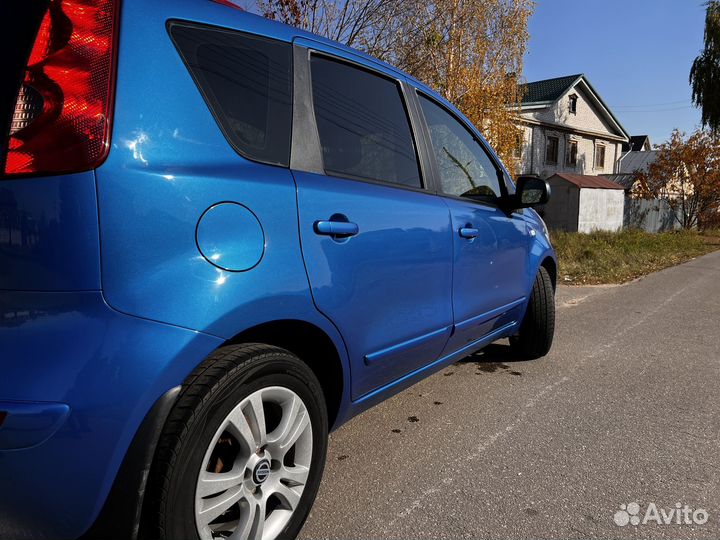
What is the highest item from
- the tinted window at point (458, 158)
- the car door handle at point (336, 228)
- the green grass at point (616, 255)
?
the tinted window at point (458, 158)

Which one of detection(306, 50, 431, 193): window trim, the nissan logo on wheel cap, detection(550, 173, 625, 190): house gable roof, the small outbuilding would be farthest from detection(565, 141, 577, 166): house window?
the nissan logo on wheel cap

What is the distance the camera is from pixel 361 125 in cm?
242

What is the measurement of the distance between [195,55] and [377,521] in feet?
5.95

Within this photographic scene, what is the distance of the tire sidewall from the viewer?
1.48 m

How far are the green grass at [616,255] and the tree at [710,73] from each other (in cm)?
995

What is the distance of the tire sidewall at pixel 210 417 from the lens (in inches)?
58.2

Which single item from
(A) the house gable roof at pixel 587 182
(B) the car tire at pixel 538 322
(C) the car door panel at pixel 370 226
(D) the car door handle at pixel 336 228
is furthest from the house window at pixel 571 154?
(D) the car door handle at pixel 336 228

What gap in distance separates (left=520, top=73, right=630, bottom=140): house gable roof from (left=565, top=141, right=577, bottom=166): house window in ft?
8.72

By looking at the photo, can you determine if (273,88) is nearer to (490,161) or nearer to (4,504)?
(4,504)

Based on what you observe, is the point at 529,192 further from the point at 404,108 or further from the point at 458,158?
the point at 404,108

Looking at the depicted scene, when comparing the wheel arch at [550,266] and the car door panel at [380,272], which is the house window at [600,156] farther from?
the car door panel at [380,272]

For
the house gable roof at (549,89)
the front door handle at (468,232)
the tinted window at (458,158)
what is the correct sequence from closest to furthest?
1. the front door handle at (468,232)
2. the tinted window at (458,158)
3. the house gable roof at (549,89)

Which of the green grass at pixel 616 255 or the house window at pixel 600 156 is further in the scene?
the house window at pixel 600 156

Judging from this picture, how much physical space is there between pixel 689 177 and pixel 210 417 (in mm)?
27462
